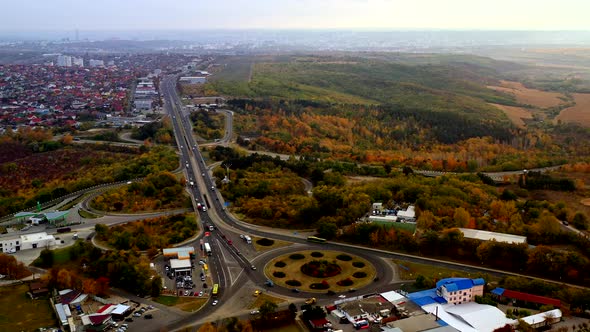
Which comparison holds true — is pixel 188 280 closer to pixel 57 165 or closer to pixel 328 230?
pixel 328 230

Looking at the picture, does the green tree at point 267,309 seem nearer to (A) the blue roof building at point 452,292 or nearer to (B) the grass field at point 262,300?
(B) the grass field at point 262,300

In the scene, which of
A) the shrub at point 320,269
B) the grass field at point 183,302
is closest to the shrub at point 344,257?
the shrub at point 320,269

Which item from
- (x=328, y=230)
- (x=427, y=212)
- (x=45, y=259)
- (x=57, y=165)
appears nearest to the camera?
(x=45, y=259)

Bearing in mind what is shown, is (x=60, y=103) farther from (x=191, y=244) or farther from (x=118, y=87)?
(x=191, y=244)

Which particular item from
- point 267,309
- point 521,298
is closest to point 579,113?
point 521,298

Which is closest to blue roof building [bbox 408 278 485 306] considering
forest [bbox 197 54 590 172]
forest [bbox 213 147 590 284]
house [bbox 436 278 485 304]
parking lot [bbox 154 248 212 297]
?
house [bbox 436 278 485 304]

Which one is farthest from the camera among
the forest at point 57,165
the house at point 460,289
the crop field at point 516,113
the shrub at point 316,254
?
the crop field at point 516,113

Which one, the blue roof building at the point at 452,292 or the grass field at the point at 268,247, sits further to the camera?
the grass field at the point at 268,247
